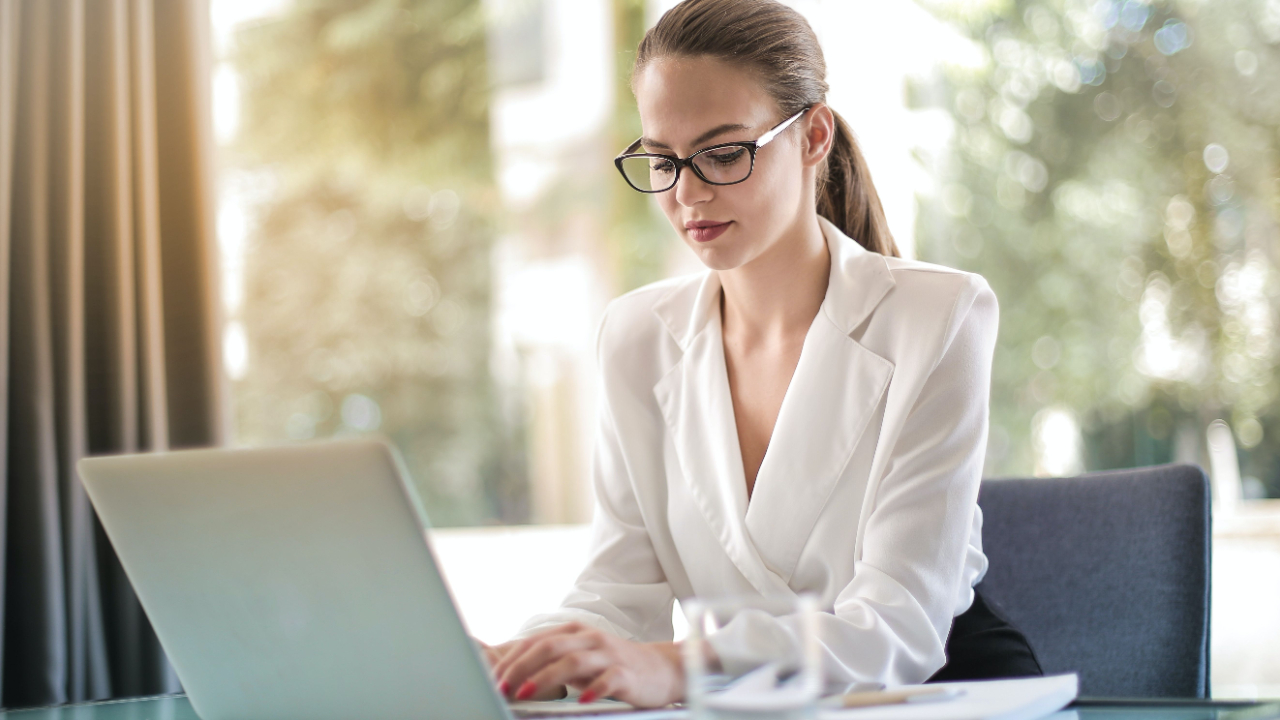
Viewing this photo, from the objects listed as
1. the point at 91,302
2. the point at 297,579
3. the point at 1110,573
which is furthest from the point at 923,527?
the point at 91,302

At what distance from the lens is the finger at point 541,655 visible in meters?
0.82

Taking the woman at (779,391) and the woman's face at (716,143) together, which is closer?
the woman at (779,391)

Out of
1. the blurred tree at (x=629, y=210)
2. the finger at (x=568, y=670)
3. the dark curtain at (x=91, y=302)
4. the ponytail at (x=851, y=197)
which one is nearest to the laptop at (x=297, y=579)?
the finger at (x=568, y=670)

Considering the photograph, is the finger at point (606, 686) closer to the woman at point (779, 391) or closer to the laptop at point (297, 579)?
the laptop at point (297, 579)

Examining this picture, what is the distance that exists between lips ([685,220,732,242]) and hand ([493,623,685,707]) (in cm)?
57

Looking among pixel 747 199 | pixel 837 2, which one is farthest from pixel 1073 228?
pixel 747 199

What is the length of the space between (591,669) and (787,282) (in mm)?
719

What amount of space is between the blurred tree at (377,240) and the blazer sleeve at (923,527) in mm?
1865

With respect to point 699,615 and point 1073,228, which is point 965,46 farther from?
point 699,615

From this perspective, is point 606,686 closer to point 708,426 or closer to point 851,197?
point 708,426

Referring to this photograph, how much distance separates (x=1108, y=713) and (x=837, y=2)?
2.19m

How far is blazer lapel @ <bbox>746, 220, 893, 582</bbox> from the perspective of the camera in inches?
49.5

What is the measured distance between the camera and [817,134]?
53.8 inches

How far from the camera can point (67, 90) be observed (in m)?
2.00
